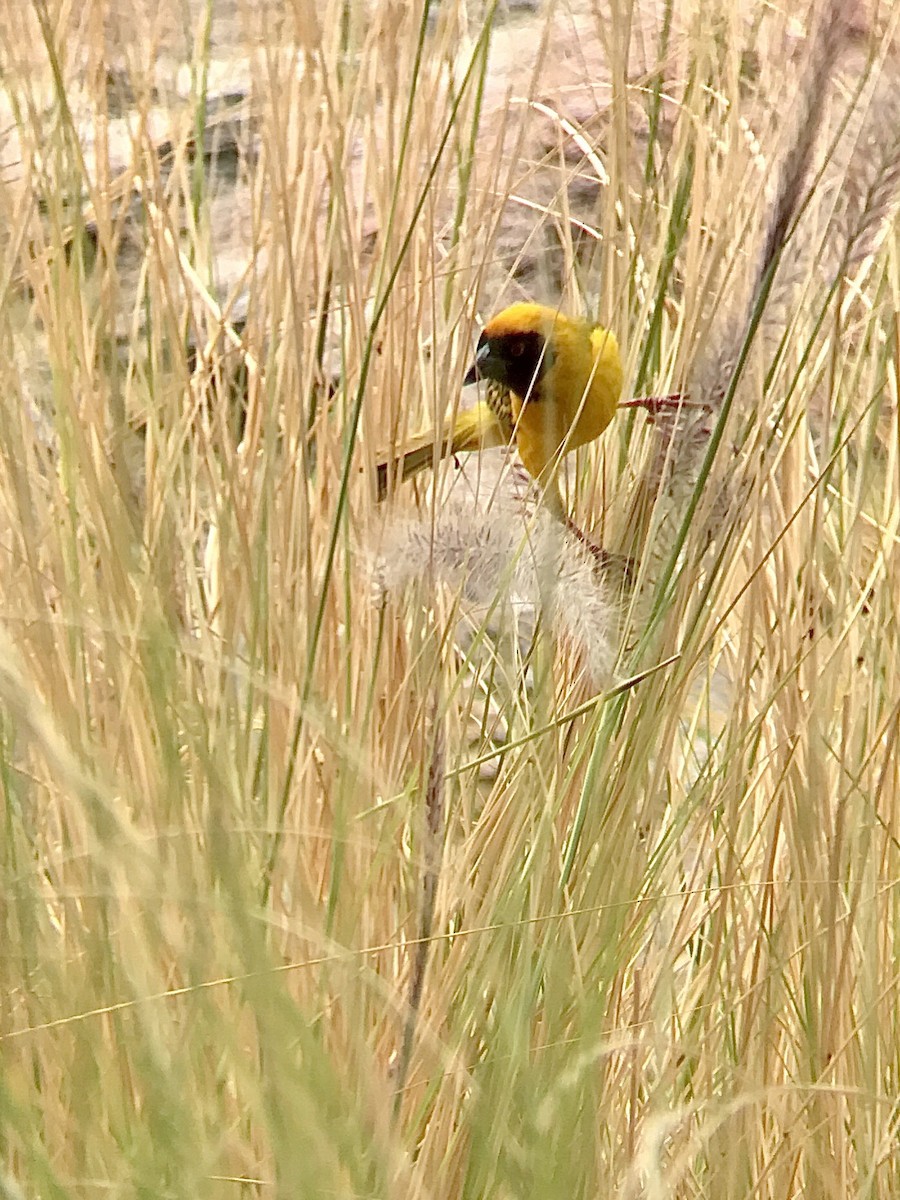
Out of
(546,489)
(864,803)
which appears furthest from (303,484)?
(864,803)

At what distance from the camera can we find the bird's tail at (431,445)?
45 cm

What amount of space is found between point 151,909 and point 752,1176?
32 cm

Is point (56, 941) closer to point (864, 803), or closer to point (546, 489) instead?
point (546, 489)

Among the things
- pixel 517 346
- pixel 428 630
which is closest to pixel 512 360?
pixel 517 346

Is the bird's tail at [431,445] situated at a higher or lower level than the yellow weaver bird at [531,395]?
lower

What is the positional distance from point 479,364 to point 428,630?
12cm

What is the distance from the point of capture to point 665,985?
0.42 m

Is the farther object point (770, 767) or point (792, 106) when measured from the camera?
point (770, 767)

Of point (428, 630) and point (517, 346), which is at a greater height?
point (517, 346)

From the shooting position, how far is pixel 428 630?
436mm

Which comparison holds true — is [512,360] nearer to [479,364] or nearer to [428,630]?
[479,364]

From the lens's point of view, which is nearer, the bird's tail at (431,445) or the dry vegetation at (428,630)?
the dry vegetation at (428,630)

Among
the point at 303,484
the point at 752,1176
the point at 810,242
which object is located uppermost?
the point at 810,242

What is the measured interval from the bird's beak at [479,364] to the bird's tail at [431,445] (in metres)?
0.01
